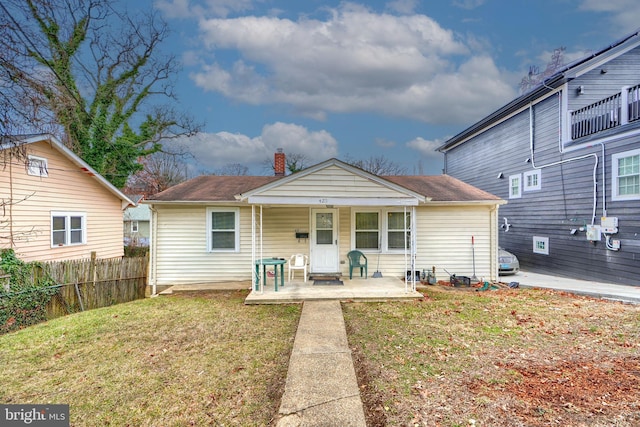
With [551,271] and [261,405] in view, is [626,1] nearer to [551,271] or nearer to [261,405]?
[551,271]

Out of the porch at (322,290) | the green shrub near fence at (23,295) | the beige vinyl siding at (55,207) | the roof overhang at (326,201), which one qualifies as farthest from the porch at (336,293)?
the beige vinyl siding at (55,207)

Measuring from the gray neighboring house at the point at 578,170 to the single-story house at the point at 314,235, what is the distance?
→ 343cm

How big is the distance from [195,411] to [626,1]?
17.4 metres

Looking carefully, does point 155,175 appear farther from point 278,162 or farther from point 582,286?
A: point 582,286

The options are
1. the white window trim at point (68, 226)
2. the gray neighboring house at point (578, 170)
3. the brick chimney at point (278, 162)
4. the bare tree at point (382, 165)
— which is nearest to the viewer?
the gray neighboring house at point (578, 170)

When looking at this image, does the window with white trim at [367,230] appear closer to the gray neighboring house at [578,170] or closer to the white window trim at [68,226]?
the gray neighboring house at [578,170]

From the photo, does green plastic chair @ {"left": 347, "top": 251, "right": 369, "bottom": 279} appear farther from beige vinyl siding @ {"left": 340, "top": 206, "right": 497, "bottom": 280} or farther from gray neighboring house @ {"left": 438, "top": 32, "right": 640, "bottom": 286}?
gray neighboring house @ {"left": 438, "top": 32, "right": 640, "bottom": 286}

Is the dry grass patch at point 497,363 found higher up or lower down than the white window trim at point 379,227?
lower down

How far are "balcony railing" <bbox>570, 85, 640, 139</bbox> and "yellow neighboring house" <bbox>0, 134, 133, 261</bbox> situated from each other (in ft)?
56.4

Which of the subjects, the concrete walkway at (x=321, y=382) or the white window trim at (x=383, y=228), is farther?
the white window trim at (x=383, y=228)

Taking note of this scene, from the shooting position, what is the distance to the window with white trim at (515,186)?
13.4 metres

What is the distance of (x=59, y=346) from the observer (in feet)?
16.8

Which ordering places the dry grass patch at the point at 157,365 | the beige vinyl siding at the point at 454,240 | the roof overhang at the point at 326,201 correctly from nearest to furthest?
the dry grass patch at the point at 157,365, the roof overhang at the point at 326,201, the beige vinyl siding at the point at 454,240

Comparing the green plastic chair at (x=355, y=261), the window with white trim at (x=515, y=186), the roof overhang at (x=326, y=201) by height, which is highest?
the window with white trim at (x=515, y=186)
